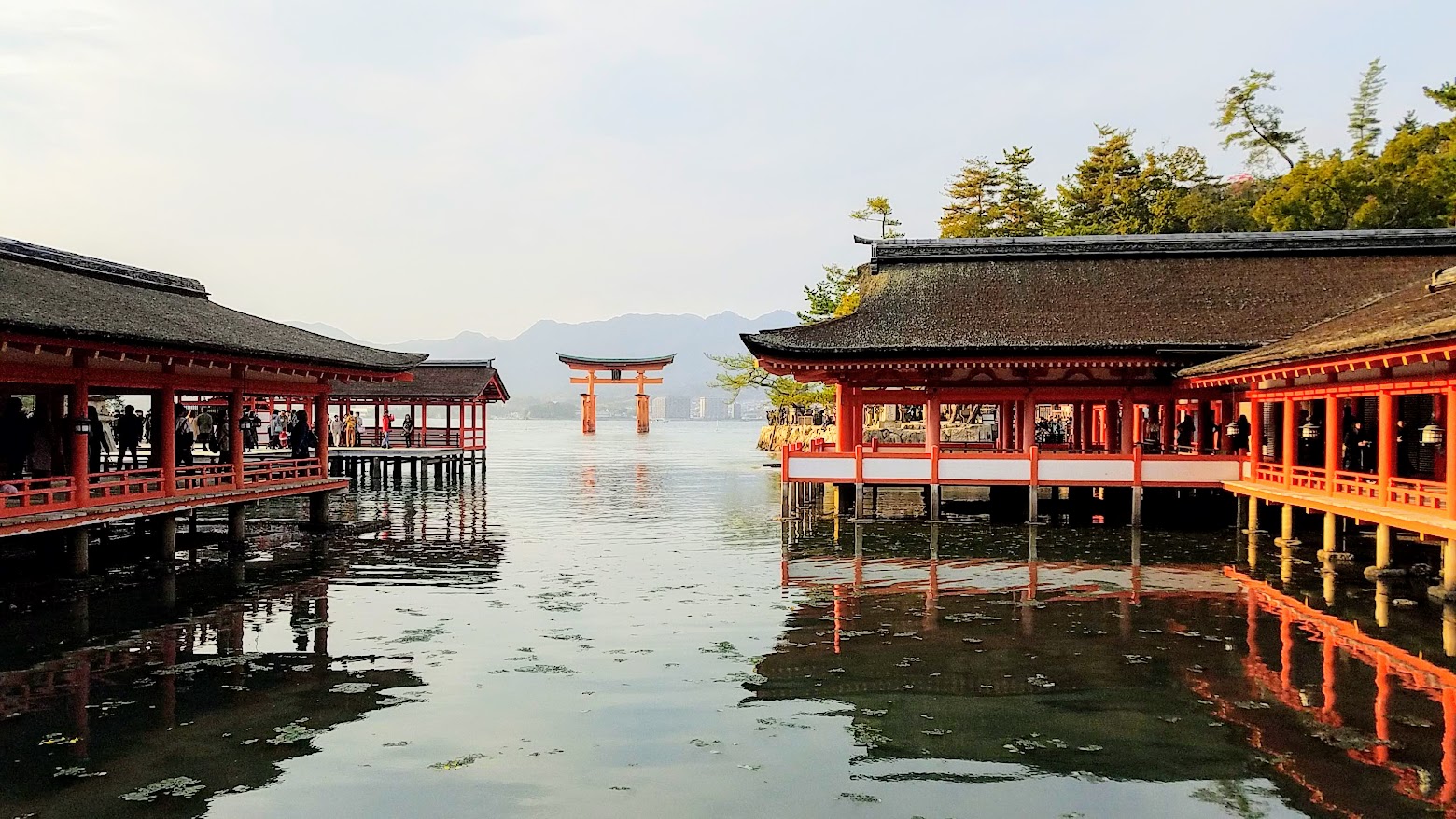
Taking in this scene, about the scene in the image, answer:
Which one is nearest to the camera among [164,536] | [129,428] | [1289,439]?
[164,536]

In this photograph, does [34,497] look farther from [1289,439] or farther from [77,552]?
[1289,439]

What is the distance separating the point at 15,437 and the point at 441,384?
1214 inches

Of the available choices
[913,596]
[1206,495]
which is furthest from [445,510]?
[1206,495]

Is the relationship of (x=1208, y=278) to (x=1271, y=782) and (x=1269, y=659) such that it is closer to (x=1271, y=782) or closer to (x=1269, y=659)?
(x=1269, y=659)

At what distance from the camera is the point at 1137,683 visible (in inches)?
477

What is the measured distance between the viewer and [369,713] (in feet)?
36.4

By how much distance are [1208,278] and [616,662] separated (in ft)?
74.9

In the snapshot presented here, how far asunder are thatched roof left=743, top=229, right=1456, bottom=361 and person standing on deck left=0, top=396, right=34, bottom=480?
1526 cm

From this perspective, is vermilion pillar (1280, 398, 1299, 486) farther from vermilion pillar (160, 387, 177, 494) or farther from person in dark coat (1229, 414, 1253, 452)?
vermilion pillar (160, 387, 177, 494)

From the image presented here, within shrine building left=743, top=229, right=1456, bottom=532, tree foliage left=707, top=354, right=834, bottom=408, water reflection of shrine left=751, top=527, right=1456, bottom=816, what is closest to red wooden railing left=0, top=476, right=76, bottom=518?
water reflection of shrine left=751, top=527, right=1456, bottom=816

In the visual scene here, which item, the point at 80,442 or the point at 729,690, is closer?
the point at 729,690

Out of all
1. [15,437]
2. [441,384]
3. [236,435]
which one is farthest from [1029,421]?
[441,384]

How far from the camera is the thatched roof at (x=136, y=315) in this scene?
1697 cm

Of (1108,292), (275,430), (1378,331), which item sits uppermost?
(1108,292)
